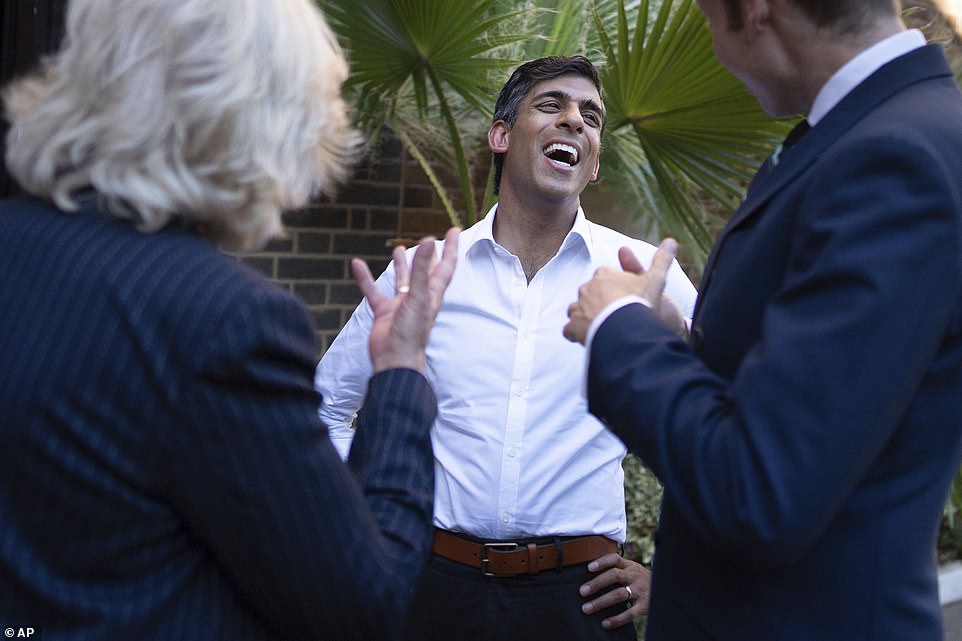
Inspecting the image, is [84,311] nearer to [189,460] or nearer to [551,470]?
[189,460]

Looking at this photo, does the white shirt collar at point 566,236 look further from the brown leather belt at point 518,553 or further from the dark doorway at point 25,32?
the dark doorway at point 25,32

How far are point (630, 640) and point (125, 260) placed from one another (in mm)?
1644

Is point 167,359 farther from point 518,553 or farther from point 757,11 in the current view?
point 518,553

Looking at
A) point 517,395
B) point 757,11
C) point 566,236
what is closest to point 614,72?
point 566,236

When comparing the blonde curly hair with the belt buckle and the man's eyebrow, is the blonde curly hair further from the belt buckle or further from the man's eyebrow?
the man's eyebrow

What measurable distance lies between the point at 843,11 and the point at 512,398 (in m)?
1.33

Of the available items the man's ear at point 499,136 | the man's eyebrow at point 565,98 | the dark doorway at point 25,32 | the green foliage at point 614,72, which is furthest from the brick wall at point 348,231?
the man's eyebrow at point 565,98

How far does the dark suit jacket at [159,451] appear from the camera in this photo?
1085 millimetres

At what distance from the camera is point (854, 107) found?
4.12 ft

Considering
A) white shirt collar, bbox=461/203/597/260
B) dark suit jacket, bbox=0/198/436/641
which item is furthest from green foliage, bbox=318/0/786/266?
dark suit jacket, bbox=0/198/436/641

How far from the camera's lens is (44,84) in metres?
1.25

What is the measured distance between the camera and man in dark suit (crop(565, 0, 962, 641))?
109 cm

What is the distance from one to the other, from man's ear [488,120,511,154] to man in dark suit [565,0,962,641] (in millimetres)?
1522

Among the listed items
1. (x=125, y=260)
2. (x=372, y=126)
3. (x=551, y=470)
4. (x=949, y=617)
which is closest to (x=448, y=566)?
(x=551, y=470)
